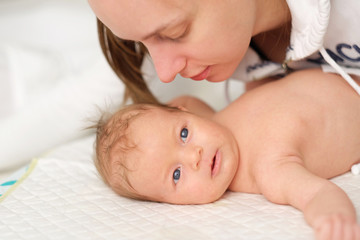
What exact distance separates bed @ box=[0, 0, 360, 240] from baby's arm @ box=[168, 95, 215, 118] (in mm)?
151

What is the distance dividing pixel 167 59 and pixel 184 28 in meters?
0.08

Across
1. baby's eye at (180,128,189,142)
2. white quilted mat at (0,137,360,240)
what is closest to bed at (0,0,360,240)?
white quilted mat at (0,137,360,240)

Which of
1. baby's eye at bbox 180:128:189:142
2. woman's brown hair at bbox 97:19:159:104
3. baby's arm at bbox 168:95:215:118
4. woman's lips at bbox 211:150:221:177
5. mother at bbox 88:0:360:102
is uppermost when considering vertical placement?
mother at bbox 88:0:360:102

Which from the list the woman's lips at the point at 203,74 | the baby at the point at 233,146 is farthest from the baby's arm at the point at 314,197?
the woman's lips at the point at 203,74

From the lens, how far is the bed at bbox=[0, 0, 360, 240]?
934mm

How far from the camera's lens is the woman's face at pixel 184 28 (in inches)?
36.9

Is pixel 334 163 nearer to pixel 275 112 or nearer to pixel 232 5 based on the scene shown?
pixel 275 112

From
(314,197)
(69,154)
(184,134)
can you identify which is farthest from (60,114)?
(314,197)

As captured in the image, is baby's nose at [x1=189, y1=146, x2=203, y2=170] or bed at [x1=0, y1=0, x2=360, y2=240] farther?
baby's nose at [x1=189, y1=146, x2=203, y2=170]

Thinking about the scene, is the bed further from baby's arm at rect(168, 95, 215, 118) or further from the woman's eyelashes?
the woman's eyelashes

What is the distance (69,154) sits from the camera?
1.38m

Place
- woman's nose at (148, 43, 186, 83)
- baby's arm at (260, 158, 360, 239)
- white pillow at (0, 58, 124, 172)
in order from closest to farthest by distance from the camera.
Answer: baby's arm at (260, 158, 360, 239) → woman's nose at (148, 43, 186, 83) → white pillow at (0, 58, 124, 172)

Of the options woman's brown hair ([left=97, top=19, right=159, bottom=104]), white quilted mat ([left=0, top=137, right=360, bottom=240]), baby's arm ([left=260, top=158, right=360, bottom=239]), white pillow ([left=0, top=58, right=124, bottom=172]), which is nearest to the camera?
baby's arm ([left=260, top=158, right=360, bottom=239])

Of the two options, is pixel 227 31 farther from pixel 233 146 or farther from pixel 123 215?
pixel 123 215
